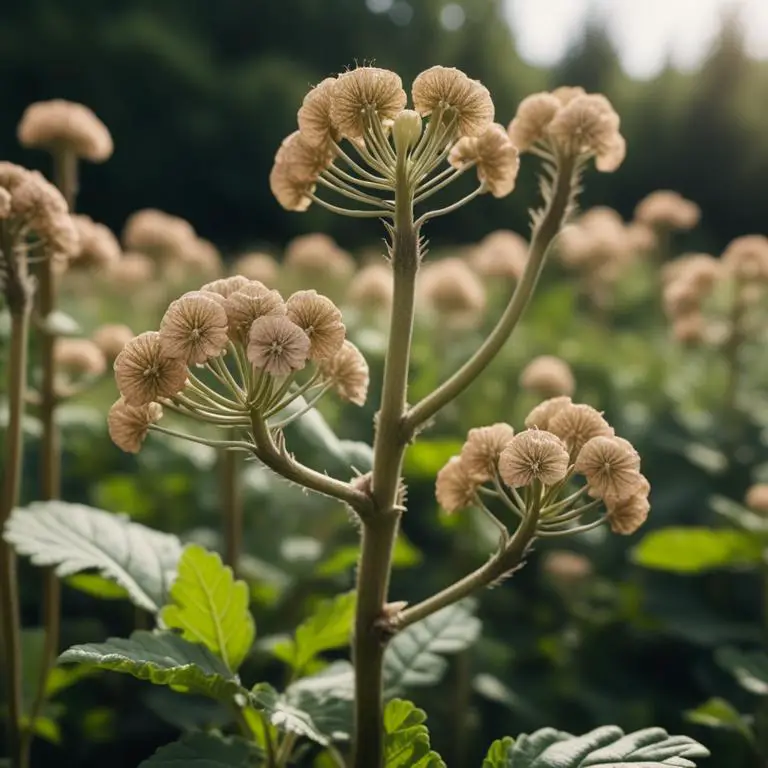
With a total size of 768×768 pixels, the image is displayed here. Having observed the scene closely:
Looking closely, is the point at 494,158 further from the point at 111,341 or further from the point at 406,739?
the point at 111,341

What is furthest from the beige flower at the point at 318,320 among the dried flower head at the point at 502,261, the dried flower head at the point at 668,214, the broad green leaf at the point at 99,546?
the dried flower head at the point at 668,214

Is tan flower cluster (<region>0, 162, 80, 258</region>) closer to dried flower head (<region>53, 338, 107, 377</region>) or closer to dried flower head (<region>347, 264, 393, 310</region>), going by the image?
dried flower head (<region>53, 338, 107, 377</region>)

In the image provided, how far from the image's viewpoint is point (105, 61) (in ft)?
61.7

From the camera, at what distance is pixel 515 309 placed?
4.20 ft

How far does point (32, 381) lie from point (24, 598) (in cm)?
63

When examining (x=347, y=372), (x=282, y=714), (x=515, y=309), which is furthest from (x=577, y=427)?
(x=282, y=714)

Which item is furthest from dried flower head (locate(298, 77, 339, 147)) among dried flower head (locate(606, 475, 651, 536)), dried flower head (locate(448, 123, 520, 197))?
dried flower head (locate(606, 475, 651, 536))

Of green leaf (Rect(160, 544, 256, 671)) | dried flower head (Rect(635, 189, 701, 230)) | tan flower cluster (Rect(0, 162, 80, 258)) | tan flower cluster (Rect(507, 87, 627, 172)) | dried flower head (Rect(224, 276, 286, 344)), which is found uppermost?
dried flower head (Rect(635, 189, 701, 230))

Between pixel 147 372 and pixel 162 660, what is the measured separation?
37 cm

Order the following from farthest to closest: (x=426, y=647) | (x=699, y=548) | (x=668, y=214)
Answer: (x=668, y=214) → (x=699, y=548) → (x=426, y=647)

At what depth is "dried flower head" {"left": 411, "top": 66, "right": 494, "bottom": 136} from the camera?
1.13 metres

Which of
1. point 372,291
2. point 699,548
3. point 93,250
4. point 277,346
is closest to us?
point 277,346

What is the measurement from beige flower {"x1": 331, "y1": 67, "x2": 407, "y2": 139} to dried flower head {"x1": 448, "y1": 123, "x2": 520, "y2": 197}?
0.17 m

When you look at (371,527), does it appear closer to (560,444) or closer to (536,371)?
(560,444)
